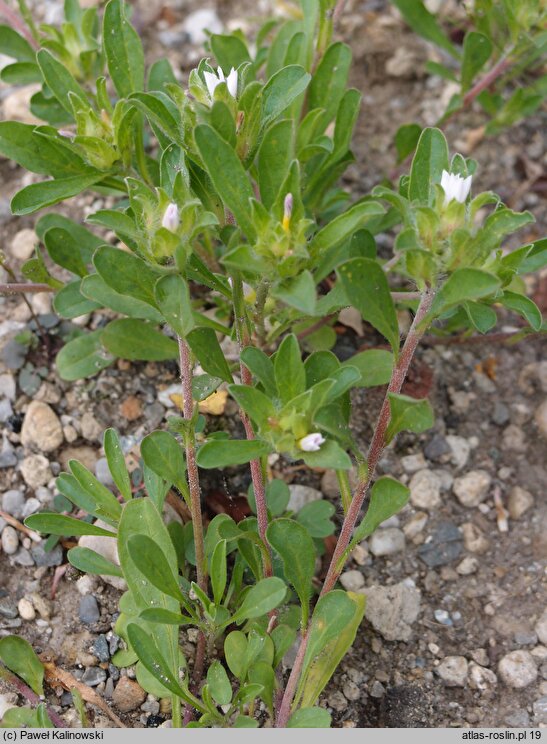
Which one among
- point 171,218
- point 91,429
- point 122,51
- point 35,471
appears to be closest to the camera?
point 171,218

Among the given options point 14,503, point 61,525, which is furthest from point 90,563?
point 14,503

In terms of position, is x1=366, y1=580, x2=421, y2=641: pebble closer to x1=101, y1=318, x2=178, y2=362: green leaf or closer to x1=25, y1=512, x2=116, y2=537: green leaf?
x1=25, y1=512, x2=116, y2=537: green leaf

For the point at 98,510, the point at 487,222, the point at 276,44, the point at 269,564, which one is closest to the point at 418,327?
the point at 487,222

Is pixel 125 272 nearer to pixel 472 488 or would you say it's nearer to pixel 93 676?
pixel 93 676

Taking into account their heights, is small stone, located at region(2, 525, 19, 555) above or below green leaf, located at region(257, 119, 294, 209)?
below

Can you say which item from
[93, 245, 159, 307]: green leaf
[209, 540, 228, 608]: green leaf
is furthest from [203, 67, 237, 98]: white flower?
[209, 540, 228, 608]: green leaf

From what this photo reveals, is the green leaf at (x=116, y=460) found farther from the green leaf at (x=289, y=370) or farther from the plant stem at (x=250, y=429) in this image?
the green leaf at (x=289, y=370)
